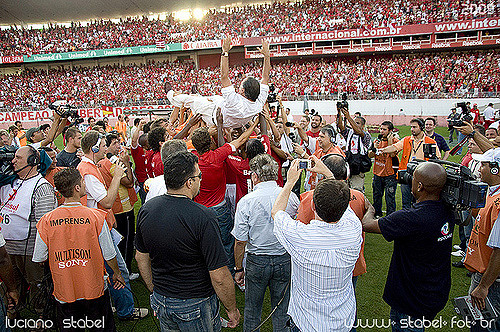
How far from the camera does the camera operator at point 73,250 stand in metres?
2.85

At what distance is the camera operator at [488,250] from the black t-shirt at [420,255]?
326 mm

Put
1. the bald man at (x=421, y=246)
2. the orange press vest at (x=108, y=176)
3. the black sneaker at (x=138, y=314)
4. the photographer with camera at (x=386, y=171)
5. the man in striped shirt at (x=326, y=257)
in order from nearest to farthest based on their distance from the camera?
the man in striped shirt at (x=326, y=257), the bald man at (x=421, y=246), the black sneaker at (x=138, y=314), the orange press vest at (x=108, y=176), the photographer with camera at (x=386, y=171)

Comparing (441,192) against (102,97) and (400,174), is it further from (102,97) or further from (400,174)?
(102,97)

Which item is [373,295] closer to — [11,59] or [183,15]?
[183,15]

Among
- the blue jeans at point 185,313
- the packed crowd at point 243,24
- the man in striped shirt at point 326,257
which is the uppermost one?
the packed crowd at point 243,24

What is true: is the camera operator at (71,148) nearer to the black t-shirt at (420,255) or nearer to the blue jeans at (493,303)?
the black t-shirt at (420,255)

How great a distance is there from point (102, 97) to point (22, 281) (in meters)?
33.6

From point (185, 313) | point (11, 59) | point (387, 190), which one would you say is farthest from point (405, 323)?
point (11, 59)

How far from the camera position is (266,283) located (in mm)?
3133

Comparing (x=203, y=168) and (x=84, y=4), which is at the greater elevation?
(x=84, y=4)

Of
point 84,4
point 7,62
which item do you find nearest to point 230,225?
point 84,4

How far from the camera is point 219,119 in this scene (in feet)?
13.1

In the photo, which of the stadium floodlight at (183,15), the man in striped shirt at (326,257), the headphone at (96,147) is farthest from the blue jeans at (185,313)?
the stadium floodlight at (183,15)

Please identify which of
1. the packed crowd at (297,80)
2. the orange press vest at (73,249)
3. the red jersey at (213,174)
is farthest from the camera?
the packed crowd at (297,80)
